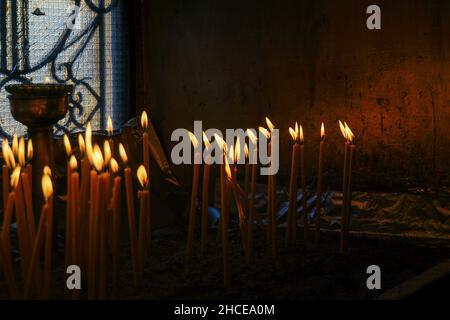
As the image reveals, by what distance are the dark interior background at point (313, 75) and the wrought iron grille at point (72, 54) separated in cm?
17

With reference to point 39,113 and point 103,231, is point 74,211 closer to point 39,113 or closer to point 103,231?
point 103,231

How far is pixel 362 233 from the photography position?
4.10 metres

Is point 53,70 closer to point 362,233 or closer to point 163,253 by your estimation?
point 163,253

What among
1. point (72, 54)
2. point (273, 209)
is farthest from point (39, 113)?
point (72, 54)

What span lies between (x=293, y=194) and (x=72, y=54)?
2.23 m

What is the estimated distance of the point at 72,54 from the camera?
495 cm

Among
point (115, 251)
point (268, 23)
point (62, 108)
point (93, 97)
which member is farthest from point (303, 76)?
point (115, 251)

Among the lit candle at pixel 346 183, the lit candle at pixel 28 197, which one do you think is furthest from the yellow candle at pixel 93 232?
the lit candle at pixel 346 183

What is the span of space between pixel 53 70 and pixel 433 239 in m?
2.50

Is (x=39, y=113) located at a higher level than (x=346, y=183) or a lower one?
higher

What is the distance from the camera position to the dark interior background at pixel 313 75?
4332mm

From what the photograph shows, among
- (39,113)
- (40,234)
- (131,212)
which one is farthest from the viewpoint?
(39,113)
